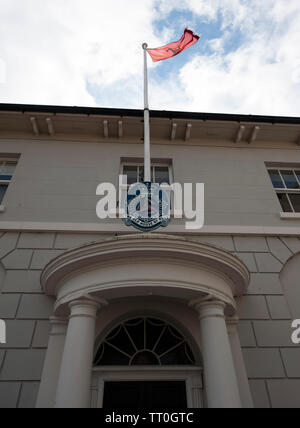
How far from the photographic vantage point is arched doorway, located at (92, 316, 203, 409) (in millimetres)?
4812

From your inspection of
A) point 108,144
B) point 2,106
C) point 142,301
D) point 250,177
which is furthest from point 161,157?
point 2,106

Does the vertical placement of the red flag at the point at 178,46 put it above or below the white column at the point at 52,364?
above

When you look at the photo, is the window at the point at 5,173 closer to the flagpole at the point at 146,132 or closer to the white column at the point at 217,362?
the flagpole at the point at 146,132

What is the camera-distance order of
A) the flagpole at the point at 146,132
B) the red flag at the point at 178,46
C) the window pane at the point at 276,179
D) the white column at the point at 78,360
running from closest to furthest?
the white column at the point at 78,360 → the flagpole at the point at 146,132 → the window pane at the point at 276,179 → the red flag at the point at 178,46

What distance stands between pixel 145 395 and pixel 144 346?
0.79m

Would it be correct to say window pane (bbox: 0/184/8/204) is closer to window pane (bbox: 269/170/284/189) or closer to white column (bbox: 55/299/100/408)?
white column (bbox: 55/299/100/408)

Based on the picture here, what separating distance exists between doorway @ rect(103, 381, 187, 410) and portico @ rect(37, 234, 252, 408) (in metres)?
0.12

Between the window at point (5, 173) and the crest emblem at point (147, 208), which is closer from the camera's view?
the crest emblem at point (147, 208)

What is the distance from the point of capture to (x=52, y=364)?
16.0 ft

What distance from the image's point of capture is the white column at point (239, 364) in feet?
15.5

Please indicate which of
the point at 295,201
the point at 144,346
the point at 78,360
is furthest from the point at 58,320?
the point at 295,201

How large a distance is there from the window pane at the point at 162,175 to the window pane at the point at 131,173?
0.62m

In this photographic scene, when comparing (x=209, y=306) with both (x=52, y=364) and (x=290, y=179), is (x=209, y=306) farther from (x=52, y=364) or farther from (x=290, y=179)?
(x=290, y=179)

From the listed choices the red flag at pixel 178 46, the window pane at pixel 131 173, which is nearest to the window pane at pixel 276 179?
the window pane at pixel 131 173
